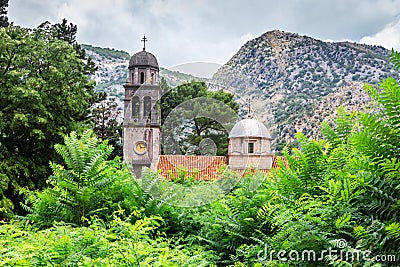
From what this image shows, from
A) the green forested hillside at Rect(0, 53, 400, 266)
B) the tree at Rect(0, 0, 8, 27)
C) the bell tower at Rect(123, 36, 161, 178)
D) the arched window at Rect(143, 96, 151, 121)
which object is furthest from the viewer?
the tree at Rect(0, 0, 8, 27)

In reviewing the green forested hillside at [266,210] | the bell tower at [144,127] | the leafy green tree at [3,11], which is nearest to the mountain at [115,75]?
the bell tower at [144,127]

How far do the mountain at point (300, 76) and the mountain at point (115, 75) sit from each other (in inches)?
24.3

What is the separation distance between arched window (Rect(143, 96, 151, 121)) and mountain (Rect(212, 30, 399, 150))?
1594 mm

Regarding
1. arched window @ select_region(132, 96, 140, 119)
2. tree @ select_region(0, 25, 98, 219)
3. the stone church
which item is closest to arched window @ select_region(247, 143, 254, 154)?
the stone church

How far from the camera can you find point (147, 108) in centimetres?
764

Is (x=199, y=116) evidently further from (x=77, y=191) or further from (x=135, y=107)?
(x=135, y=107)

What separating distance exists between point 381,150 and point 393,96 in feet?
1.07

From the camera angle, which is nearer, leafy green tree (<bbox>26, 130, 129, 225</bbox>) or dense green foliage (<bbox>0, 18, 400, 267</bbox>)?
dense green foliage (<bbox>0, 18, 400, 267</bbox>)

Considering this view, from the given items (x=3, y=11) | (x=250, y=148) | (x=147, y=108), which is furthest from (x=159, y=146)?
(x=3, y=11)

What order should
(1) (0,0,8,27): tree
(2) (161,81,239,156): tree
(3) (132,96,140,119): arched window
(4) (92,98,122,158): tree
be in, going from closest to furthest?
(2) (161,81,239,156): tree
(3) (132,96,140,119): arched window
(1) (0,0,8,27): tree
(4) (92,98,122,158): tree

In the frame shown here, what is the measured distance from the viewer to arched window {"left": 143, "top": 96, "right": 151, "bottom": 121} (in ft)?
24.0

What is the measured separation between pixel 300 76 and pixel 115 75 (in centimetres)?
1487

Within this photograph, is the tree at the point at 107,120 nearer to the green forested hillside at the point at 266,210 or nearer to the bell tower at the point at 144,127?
the bell tower at the point at 144,127

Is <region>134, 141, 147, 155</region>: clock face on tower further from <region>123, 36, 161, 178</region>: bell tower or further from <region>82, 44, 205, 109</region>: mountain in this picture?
<region>82, 44, 205, 109</region>: mountain
